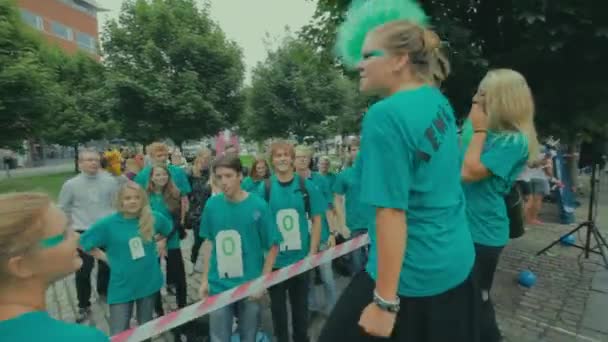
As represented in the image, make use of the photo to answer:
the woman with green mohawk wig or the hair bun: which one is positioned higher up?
the hair bun

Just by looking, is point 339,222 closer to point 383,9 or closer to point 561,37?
point 561,37

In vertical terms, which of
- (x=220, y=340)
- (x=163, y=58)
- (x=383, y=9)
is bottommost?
(x=220, y=340)

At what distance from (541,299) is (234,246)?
12.0 feet

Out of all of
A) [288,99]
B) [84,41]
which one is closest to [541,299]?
[288,99]

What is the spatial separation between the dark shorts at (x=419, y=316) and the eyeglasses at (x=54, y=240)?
0.97 m

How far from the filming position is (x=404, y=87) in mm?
1476

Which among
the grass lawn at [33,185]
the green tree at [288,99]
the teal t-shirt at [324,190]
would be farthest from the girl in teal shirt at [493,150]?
the green tree at [288,99]

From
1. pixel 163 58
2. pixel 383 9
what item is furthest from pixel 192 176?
pixel 163 58

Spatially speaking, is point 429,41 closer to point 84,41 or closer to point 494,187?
point 494,187

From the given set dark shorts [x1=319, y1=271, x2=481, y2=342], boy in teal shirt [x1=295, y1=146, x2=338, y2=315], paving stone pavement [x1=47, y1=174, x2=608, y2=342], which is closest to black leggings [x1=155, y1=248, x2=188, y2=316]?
paving stone pavement [x1=47, y1=174, x2=608, y2=342]

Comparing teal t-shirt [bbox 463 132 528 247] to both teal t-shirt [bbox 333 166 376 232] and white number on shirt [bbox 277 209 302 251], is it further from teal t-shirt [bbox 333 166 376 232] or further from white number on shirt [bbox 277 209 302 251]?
teal t-shirt [bbox 333 166 376 232]

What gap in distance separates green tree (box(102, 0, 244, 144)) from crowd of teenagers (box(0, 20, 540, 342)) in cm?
1583

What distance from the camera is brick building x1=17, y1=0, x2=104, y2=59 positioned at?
160 ft

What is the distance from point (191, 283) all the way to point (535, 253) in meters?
5.20
